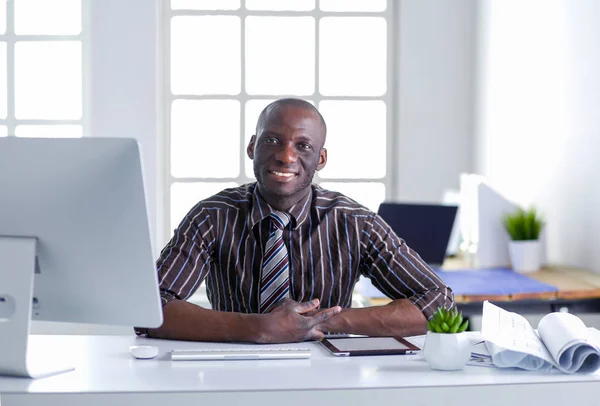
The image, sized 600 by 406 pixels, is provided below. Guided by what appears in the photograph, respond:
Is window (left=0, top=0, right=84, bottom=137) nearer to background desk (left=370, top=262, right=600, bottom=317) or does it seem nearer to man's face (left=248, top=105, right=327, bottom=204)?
background desk (left=370, top=262, right=600, bottom=317)

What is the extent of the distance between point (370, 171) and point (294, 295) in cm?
258

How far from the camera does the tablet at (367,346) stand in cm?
189

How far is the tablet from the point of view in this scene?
1.89 metres

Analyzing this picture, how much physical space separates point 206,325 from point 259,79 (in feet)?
9.79

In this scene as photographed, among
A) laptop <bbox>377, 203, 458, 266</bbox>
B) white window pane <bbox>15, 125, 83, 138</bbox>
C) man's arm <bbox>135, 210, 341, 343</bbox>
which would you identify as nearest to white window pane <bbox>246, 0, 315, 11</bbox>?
white window pane <bbox>15, 125, 83, 138</bbox>

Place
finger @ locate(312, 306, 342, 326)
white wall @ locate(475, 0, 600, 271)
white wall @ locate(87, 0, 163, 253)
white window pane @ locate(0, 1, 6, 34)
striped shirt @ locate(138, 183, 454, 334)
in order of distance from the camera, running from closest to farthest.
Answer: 1. finger @ locate(312, 306, 342, 326)
2. striped shirt @ locate(138, 183, 454, 334)
3. white wall @ locate(475, 0, 600, 271)
4. white wall @ locate(87, 0, 163, 253)
5. white window pane @ locate(0, 1, 6, 34)

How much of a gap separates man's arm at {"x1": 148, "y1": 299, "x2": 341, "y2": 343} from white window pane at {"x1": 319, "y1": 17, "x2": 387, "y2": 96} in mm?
2933

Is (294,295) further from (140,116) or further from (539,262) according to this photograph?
(140,116)

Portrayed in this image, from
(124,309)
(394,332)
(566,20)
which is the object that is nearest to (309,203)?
(394,332)

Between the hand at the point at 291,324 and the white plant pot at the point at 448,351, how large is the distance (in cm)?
37

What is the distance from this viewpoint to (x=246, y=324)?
2.01m

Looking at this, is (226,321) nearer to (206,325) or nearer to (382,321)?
(206,325)

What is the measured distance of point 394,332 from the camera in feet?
7.07

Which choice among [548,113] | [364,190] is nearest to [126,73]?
[364,190]
